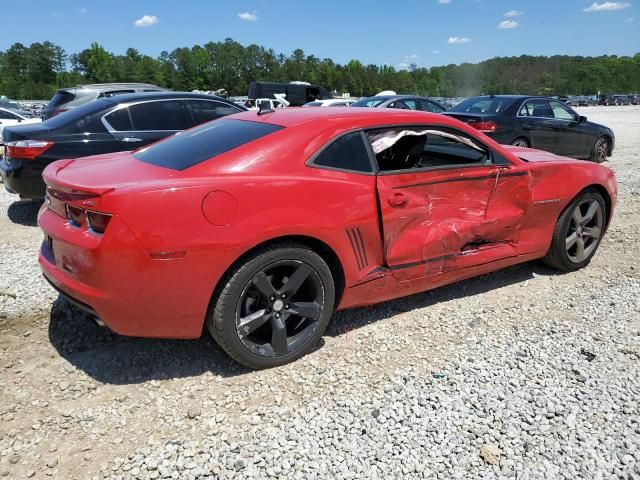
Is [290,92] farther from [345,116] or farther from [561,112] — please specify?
[345,116]

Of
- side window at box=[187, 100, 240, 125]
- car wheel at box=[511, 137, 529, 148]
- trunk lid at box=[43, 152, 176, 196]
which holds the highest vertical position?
side window at box=[187, 100, 240, 125]

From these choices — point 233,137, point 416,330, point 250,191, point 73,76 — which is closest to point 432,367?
point 416,330

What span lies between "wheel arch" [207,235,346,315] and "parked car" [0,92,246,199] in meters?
3.79

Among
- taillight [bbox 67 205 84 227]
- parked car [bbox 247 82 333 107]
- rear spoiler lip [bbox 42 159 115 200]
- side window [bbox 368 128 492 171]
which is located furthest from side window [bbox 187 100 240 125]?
parked car [bbox 247 82 333 107]

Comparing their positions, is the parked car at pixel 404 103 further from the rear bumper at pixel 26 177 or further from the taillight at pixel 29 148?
the rear bumper at pixel 26 177

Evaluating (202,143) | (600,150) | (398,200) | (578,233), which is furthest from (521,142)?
(202,143)

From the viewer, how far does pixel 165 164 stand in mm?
2932

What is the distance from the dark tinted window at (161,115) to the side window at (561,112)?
24.5 feet

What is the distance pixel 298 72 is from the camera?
378ft

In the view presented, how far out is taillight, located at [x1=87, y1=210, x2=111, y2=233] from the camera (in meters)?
2.44

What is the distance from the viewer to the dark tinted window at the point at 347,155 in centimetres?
301

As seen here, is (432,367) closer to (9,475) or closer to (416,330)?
(416,330)

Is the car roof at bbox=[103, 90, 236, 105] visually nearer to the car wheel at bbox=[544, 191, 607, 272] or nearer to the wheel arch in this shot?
the wheel arch

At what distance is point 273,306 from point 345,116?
4.38ft
